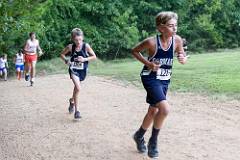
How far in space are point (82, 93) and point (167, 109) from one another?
7.06 meters

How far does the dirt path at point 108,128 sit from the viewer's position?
707cm

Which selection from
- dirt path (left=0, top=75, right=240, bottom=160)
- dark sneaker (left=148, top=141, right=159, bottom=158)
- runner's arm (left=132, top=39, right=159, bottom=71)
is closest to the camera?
runner's arm (left=132, top=39, right=159, bottom=71)

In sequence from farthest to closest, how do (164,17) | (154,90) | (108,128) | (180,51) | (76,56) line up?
1. (76,56)
2. (108,128)
3. (180,51)
4. (154,90)
5. (164,17)

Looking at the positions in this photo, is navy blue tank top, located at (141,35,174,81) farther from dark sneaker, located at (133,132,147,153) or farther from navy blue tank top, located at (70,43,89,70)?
navy blue tank top, located at (70,43,89,70)

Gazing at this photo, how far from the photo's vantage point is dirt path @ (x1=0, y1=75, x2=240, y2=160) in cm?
707

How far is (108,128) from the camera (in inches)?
340

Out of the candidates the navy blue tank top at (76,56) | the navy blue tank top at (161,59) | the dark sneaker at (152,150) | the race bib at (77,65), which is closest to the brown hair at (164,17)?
the navy blue tank top at (161,59)

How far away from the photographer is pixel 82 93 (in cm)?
1341

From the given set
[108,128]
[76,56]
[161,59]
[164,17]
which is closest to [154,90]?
[161,59]

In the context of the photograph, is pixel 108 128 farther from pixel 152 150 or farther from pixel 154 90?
pixel 154 90

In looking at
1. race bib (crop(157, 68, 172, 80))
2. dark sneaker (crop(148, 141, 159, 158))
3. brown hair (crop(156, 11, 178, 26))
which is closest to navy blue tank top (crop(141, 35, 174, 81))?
race bib (crop(157, 68, 172, 80))

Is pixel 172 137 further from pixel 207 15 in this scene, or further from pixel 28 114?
pixel 207 15

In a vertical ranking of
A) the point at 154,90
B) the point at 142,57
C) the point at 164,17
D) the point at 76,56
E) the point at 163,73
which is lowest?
the point at 76,56

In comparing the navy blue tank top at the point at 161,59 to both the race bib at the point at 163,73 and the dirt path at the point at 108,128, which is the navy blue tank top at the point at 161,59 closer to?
the race bib at the point at 163,73
